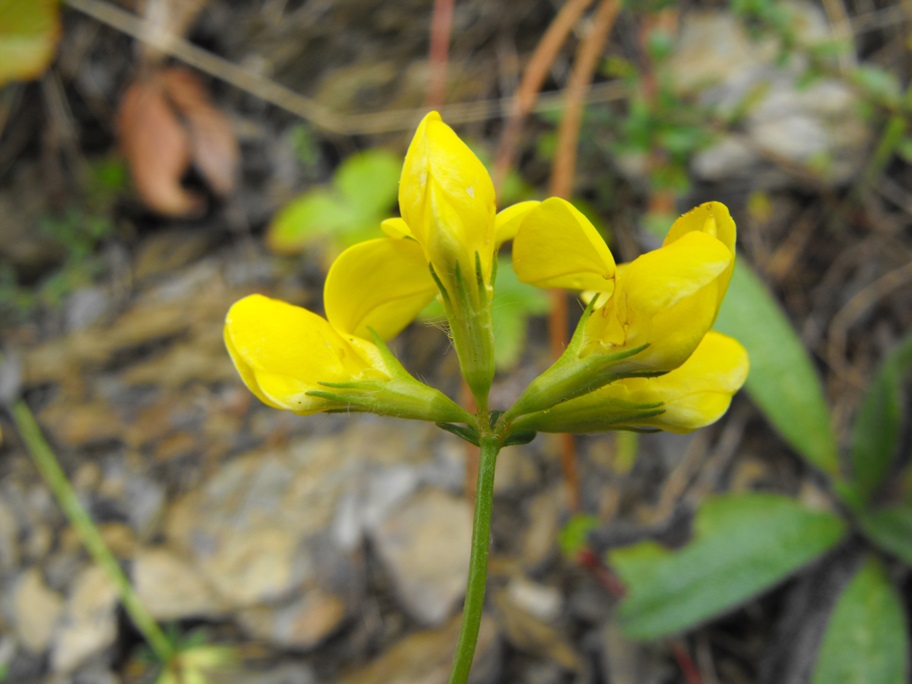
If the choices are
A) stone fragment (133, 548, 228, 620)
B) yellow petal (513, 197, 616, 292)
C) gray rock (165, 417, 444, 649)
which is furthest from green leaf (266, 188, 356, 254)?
yellow petal (513, 197, 616, 292)

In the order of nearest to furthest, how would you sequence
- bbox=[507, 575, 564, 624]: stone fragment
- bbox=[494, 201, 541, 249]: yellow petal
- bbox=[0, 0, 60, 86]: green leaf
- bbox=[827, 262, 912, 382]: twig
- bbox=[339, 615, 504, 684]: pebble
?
bbox=[494, 201, 541, 249]: yellow petal → bbox=[339, 615, 504, 684]: pebble → bbox=[507, 575, 564, 624]: stone fragment → bbox=[827, 262, 912, 382]: twig → bbox=[0, 0, 60, 86]: green leaf

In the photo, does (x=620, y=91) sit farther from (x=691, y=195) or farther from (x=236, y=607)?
(x=236, y=607)

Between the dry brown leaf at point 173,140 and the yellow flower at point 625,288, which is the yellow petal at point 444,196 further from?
the dry brown leaf at point 173,140

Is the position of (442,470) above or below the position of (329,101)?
below

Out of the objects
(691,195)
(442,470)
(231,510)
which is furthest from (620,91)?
(231,510)

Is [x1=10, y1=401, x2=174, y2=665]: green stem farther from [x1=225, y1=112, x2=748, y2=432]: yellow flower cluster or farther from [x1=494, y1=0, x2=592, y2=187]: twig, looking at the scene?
[x1=494, y1=0, x2=592, y2=187]: twig

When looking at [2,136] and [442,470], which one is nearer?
[442,470]

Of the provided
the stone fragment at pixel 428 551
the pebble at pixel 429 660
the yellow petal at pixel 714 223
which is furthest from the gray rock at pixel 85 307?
the yellow petal at pixel 714 223
